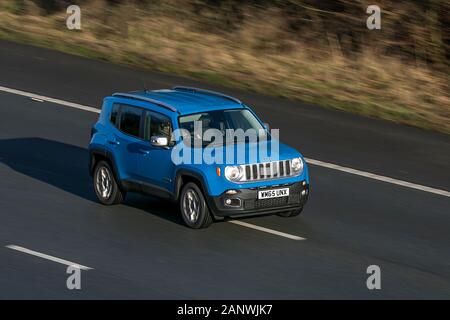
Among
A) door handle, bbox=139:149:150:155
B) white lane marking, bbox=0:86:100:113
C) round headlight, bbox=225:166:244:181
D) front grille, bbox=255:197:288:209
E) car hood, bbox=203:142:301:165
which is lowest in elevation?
front grille, bbox=255:197:288:209

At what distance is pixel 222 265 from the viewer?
1385 cm

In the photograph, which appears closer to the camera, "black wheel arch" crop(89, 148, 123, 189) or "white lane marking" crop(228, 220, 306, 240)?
"white lane marking" crop(228, 220, 306, 240)

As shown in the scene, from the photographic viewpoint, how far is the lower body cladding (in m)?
14.9

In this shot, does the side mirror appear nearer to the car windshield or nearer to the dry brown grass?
the car windshield

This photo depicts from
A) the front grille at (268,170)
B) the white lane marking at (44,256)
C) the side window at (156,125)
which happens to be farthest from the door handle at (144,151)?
the white lane marking at (44,256)

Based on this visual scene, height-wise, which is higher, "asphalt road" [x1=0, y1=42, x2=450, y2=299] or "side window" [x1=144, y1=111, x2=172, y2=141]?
"side window" [x1=144, y1=111, x2=172, y2=141]

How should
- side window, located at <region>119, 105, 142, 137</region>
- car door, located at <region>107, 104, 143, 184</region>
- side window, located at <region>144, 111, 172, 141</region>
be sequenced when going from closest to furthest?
side window, located at <region>144, 111, 172, 141</region> → car door, located at <region>107, 104, 143, 184</region> → side window, located at <region>119, 105, 142, 137</region>

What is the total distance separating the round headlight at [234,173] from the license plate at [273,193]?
377mm

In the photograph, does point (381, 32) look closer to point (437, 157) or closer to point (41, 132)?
point (437, 157)

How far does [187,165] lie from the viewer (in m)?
15.1

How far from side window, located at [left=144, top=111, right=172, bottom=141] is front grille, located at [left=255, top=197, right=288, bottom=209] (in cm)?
164

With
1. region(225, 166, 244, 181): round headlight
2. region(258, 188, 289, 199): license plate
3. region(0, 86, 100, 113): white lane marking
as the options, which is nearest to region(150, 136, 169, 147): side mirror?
region(225, 166, 244, 181): round headlight
